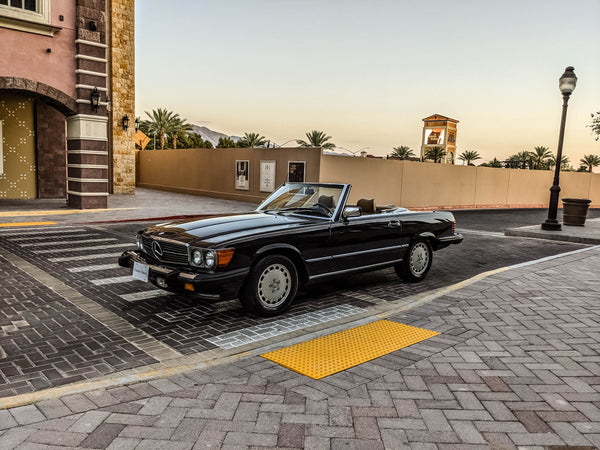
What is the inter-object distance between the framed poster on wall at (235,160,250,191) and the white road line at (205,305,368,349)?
712 inches

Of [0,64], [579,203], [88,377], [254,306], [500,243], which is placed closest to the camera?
[88,377]

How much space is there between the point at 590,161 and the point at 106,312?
3336 inches

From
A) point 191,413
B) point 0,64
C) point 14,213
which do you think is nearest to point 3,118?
point 0,64

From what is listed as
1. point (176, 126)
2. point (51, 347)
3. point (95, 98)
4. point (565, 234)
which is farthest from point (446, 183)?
point (176, 126)

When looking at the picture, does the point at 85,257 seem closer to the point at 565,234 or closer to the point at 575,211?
the point at 565,234

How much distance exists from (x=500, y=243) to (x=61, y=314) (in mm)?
10797

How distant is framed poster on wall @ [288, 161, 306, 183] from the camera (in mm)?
20141

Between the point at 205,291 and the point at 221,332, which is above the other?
the point at 205,291

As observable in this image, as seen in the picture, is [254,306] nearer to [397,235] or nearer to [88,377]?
[88,377]

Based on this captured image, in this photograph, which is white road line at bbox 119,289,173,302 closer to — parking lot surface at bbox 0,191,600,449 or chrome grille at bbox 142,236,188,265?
parking lot surface at bbox 0,191,600,449

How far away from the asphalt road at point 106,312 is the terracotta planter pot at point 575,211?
8774 millimetres

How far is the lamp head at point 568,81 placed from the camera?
13.9 m

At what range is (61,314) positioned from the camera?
511 centimetres

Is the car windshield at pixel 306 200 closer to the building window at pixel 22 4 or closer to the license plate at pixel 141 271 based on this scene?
the license plate at pixel 141 271
